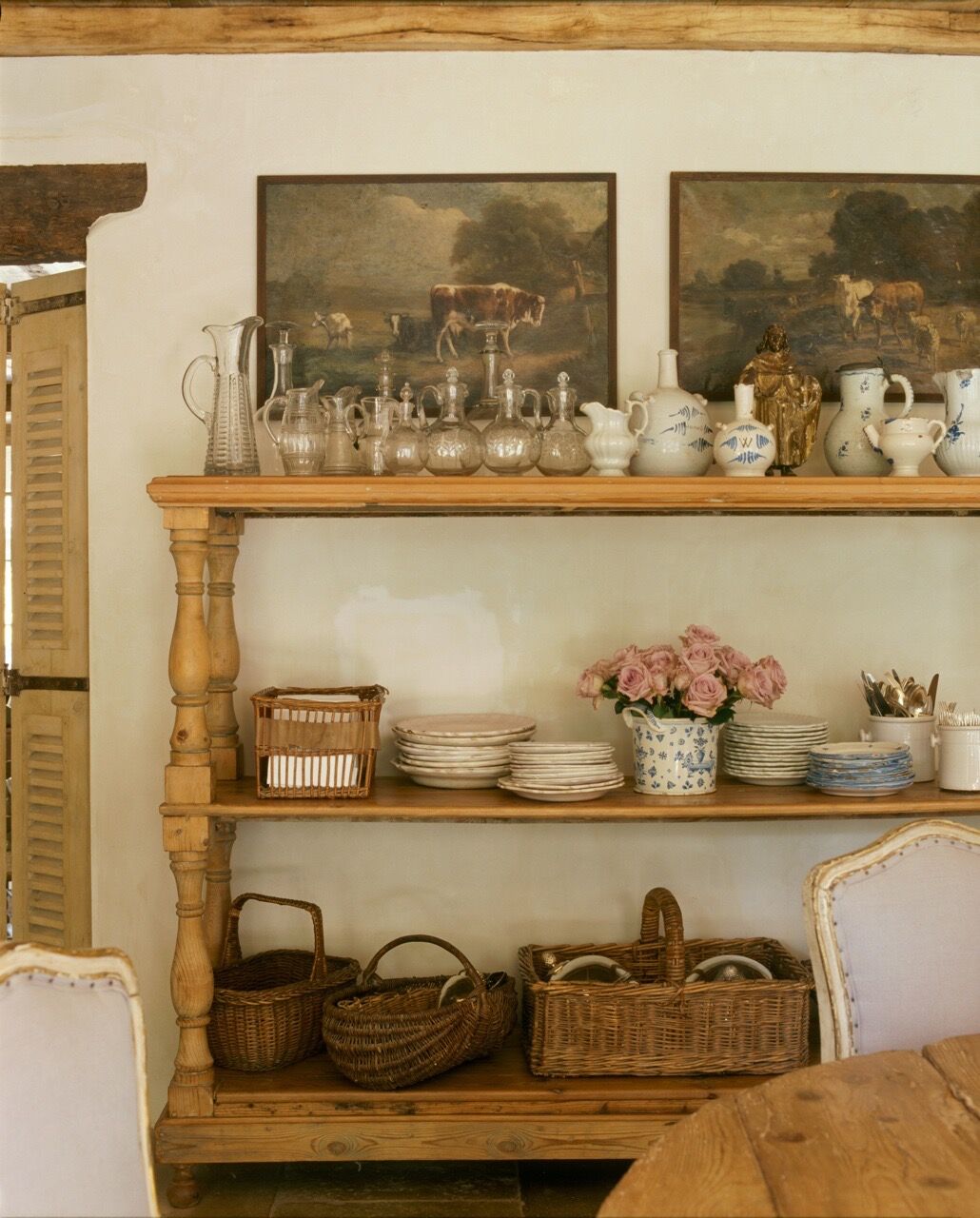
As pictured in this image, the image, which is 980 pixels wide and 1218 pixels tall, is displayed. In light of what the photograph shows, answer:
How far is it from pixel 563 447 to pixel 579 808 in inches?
30.1

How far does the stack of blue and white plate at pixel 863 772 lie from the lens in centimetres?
254

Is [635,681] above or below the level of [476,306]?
below

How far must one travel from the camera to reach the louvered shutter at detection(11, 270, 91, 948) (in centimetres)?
304

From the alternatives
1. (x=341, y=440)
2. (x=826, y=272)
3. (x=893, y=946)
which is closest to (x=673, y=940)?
(x=893, y=946)

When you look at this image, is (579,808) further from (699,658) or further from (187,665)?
(187,665)

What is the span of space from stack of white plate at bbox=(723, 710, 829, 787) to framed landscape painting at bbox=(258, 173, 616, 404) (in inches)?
33.8

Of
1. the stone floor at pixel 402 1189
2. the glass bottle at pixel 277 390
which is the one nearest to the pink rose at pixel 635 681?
the glass bottle at pixel 277 390

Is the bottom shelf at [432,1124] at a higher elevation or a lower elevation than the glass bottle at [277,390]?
lower

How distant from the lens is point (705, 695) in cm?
252

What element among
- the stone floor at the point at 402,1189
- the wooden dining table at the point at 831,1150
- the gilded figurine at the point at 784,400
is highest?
the gilded figurine at the point at 784,400

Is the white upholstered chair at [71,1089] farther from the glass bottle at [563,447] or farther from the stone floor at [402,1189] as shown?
the glass bottle at [563,447]

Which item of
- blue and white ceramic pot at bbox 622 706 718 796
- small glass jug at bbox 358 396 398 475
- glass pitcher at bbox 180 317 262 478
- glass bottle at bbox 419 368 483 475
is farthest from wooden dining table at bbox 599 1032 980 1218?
glass pitcher at bbox 180 317 262 478

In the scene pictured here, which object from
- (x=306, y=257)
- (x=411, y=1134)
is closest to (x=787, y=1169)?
(x=411, y=1134)

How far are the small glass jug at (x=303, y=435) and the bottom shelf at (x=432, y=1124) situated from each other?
51.4 inches
